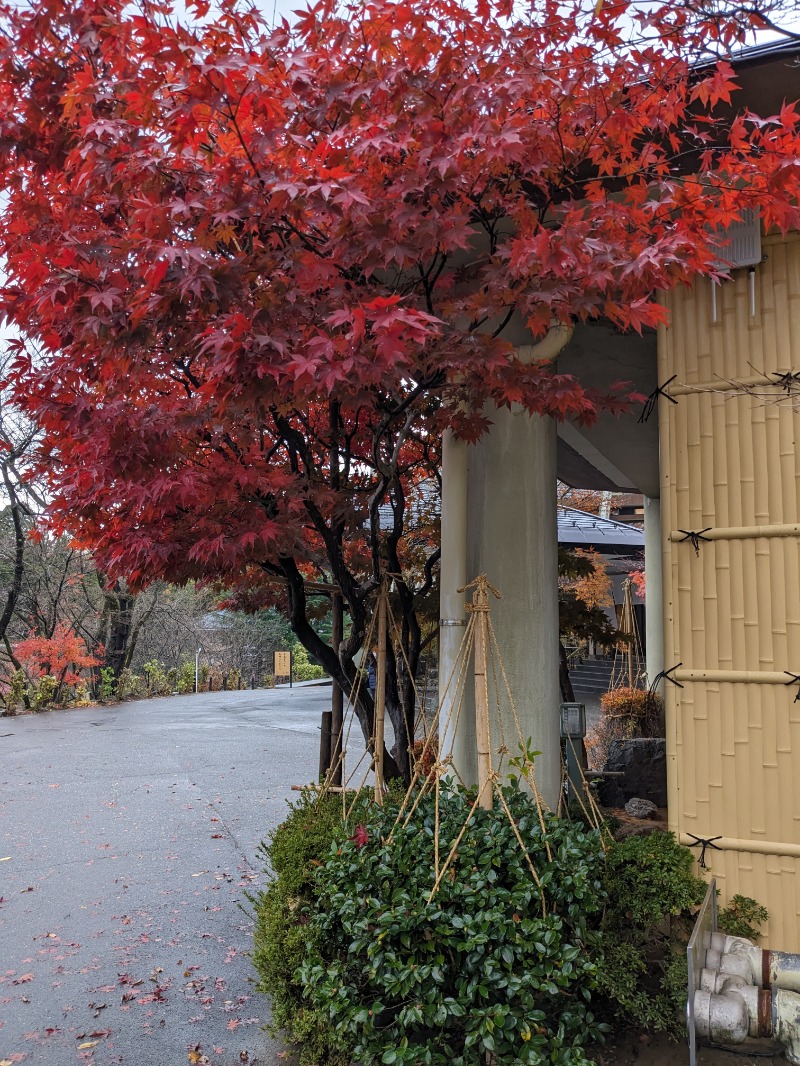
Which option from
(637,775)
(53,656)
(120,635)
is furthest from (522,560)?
(120,635)

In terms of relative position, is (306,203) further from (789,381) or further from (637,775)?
(637,775)

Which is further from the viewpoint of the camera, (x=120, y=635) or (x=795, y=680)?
(x=120, y=635)

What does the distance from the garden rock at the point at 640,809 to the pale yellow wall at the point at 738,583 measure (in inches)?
78.5

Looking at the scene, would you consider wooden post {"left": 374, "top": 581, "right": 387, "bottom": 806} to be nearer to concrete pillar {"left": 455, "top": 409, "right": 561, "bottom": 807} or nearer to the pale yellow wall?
concrete pillar {"left": 455, "top": 409, "right": 561, "bottom": 807}

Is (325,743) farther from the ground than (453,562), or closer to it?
closer to it

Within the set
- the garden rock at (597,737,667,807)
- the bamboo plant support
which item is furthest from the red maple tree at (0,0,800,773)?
the garden rock at (597,737,667,807)

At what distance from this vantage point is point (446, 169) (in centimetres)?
316

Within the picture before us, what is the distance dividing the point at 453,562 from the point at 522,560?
41 centimetres

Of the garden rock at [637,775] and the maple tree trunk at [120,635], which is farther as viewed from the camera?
the maple tree trunk at [120,635]

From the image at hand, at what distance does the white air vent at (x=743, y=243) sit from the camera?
4066mm

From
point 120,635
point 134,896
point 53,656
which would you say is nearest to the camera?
point 134,896

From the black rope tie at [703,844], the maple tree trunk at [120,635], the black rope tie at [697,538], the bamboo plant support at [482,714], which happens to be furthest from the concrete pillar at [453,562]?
the maple tree trunk at [120,635]

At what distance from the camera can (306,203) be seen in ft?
10.4

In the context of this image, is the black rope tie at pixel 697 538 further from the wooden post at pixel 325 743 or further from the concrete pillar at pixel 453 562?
the wooden post at pixel 325 743
